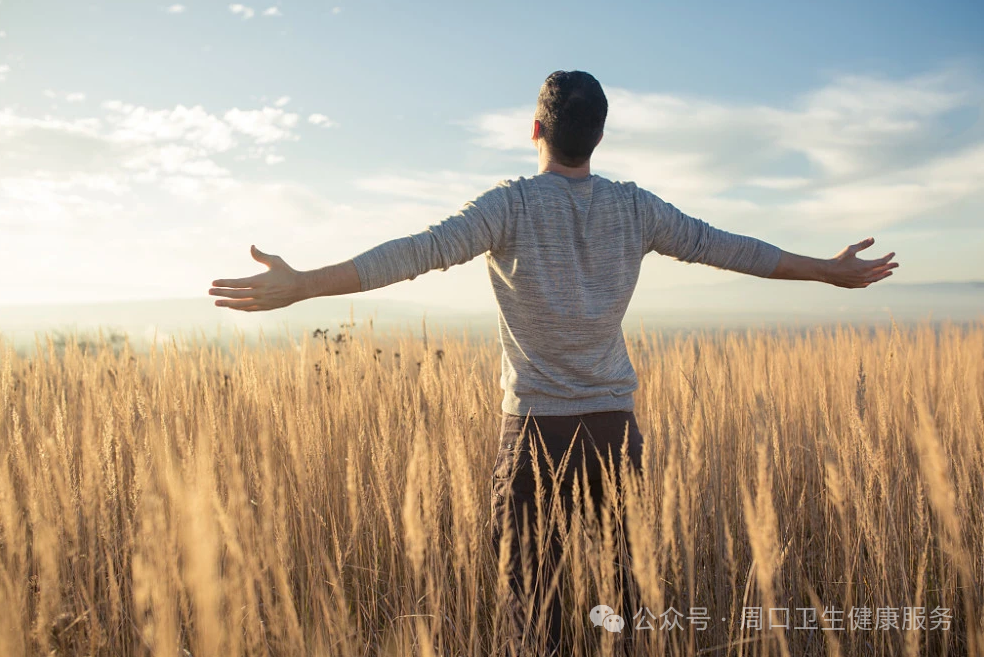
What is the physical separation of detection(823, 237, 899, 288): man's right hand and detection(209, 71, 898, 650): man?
0.66m

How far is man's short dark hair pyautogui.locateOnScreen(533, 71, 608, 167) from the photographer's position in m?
1.72

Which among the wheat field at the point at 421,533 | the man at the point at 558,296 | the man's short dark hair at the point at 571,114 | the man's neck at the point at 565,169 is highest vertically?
the man's short dark hair at the point at 571,114

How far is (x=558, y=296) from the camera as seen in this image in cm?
175

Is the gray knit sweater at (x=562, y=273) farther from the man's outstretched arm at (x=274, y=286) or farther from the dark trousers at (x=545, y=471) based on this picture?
the man's outstretched arm at (x=274, y=286)

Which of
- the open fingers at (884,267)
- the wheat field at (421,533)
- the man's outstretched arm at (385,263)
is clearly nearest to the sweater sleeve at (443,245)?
the man's outstretched arm at (385,263)

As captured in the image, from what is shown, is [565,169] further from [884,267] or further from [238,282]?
[884,267]

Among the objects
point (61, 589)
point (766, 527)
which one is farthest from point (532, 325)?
point (61, 589)

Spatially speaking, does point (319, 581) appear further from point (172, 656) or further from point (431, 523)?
point (172, 656)

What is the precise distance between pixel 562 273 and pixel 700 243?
0.51 metres

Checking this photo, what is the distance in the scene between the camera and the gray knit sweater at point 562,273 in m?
1.71

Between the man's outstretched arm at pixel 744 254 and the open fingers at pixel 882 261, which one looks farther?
the open fingers at pixel 882 261

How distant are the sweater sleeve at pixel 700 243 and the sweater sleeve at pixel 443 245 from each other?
469 mm

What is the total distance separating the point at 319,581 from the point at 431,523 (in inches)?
19.4

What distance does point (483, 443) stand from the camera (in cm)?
263
